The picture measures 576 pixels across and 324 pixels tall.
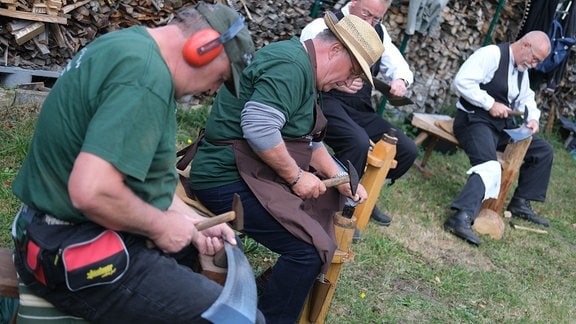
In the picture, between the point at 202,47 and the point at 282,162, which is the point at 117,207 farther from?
the point at 282,162

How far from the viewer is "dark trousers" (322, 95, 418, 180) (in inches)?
190

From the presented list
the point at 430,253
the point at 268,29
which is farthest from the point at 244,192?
the point at 268,29

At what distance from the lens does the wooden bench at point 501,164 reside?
577 centimetres

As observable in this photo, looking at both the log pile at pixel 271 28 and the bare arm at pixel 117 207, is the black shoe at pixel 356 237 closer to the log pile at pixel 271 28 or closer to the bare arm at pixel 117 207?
the log pile at pixel 271 28

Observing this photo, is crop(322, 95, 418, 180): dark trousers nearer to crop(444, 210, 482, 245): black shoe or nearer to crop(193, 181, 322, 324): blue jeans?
crop(444, 210, 482, 245): black shoe

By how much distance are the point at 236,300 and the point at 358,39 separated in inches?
61.2

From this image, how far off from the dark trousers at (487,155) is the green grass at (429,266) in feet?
1.07

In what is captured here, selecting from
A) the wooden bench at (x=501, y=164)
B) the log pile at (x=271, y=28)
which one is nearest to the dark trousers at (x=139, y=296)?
the log pile at (x=271, y=28)

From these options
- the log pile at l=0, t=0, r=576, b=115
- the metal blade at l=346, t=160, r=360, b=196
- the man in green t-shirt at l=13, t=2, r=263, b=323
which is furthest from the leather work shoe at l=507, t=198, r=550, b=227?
the man in green t-shirt at l=13, t=2, r=263, b=323

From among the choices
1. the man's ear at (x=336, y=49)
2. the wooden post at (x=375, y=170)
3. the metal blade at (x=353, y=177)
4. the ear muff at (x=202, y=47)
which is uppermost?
the ear muff at (x=202, y=47)

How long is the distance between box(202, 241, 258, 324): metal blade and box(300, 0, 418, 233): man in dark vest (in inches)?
96.8

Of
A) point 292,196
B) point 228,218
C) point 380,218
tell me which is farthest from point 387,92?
point 228,218

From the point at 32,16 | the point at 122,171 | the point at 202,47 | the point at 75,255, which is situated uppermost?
the point at 202,47

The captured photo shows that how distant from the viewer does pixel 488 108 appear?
593 centimetres
